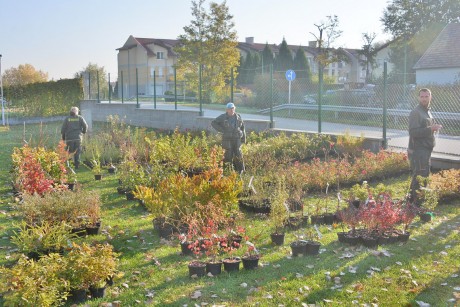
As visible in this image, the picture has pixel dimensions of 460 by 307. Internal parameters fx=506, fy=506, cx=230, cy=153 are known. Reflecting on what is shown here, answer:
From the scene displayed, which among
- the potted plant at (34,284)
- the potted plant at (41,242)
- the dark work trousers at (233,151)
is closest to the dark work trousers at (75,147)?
the dark work trousers at (233,151)

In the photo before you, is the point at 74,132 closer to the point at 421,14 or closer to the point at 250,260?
the point at 250,260

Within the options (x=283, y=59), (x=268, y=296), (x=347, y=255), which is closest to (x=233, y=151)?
(x=347, y=255)

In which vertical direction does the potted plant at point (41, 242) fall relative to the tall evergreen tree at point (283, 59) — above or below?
below

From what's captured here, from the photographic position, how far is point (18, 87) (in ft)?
96.0

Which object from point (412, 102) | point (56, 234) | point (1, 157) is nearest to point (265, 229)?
point (56, 234)

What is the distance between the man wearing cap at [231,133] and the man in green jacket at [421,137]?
13.0 feet

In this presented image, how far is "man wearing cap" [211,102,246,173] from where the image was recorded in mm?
11258

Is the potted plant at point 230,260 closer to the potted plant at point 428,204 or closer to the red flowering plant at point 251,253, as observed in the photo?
the red flowering plant at point 251,253

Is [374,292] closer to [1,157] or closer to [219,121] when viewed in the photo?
[219,121]

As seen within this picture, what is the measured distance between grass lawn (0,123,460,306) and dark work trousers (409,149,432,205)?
79 cm

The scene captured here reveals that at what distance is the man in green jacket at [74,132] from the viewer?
1380 centimetres

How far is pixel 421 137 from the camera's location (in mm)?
8242

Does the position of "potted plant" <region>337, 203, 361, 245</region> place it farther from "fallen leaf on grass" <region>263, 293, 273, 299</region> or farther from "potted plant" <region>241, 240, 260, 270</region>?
"fallen leaf on grass" <region>263, 293, 273, 299</region>

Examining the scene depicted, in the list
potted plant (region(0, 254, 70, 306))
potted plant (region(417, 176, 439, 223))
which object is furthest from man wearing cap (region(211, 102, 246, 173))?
potted plant (region(0, 254, 70, 306))
